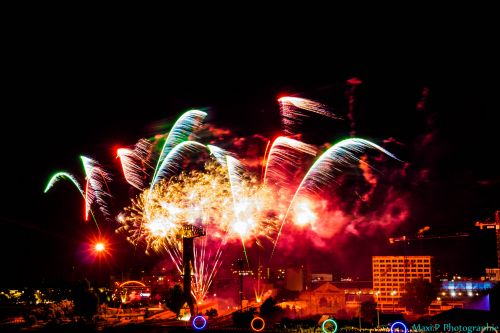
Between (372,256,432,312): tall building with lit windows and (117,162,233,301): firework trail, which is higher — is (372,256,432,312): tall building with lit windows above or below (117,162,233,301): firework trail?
below

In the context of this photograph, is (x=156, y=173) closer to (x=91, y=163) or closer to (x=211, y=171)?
(x=211, y=171)

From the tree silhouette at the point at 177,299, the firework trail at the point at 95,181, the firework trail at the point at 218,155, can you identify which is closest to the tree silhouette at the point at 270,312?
the tree silhouette at the point at 177,299

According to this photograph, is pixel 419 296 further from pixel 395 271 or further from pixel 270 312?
pixel 270 312

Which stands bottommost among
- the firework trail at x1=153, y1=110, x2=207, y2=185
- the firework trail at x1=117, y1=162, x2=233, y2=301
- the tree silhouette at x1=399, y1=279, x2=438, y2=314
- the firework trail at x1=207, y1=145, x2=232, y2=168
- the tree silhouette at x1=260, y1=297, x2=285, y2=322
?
the tree silhouette at x1=399, y1=279, x2=438, y2=314

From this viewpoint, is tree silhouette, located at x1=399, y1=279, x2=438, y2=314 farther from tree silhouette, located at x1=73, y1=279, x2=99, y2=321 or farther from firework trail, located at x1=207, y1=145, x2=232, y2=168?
tree silhouette, located at x1=73, y1=279, x2=99, y2=321

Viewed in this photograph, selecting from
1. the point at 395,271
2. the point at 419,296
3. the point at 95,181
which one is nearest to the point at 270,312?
the point at 95,181

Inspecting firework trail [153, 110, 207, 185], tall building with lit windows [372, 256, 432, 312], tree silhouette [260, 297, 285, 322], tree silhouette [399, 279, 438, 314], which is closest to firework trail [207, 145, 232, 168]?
firework trail [153, 110, 207, 185]

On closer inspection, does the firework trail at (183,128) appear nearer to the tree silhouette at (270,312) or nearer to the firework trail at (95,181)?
the firework trail at (95,181)

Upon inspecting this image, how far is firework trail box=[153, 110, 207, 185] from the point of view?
2580 centimetres

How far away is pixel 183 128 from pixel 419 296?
130 feet

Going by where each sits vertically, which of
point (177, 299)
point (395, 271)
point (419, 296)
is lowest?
point (419, 296)

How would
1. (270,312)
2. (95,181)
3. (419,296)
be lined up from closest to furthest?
(270,312)
(95,181)
(419,296)

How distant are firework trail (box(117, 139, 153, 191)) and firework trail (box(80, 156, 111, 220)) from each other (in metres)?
2.32

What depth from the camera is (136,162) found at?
27938 mm
